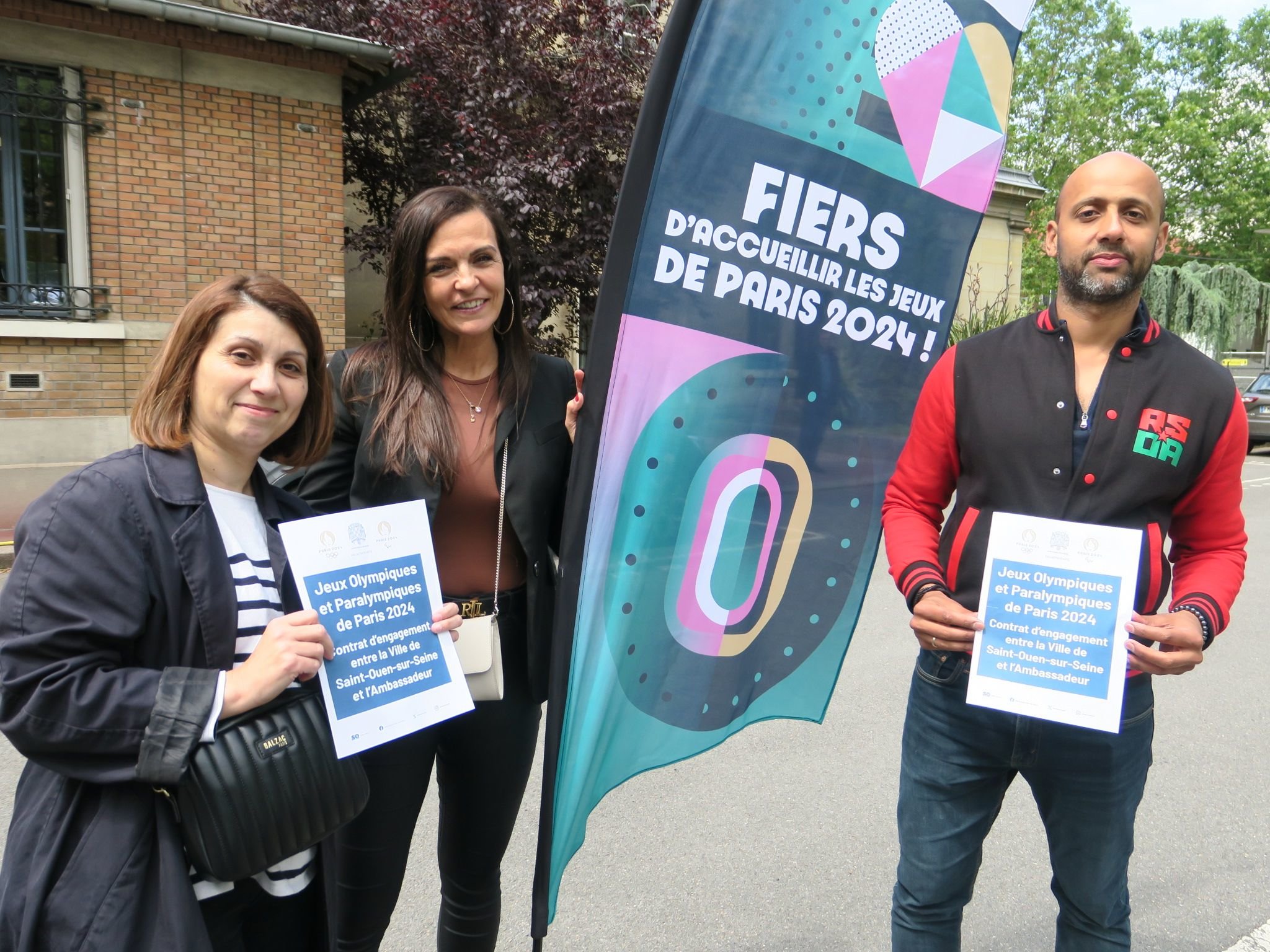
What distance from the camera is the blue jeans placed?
194 cm

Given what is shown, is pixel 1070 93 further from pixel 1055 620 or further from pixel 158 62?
pixel 1055 620

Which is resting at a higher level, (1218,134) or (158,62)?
(1218,134)

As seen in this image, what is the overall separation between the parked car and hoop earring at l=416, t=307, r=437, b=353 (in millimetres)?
20282

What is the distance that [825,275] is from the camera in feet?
6.39

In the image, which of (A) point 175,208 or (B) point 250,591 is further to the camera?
(A) point 175,208

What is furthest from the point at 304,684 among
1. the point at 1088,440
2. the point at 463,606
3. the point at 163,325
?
the point at 163,325

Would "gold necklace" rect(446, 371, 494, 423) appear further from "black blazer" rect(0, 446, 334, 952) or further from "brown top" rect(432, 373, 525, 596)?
"black blazer" rect(0, 446, 334, 952)

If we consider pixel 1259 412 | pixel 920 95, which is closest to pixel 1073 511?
pixel 920 95

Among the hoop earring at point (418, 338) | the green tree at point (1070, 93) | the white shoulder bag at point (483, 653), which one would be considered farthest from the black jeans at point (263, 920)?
the green tree at point (1070, 93)

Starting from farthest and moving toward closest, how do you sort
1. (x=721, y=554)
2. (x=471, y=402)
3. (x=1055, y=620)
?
(x=471, y=402) → (x=721, y=554) → (x=1055, y=620)

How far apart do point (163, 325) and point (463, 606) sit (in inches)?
295

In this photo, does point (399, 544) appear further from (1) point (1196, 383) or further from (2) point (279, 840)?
(1) point (1196, 383)

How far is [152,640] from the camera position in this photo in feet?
4.66

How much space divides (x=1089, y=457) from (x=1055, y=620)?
33cm
